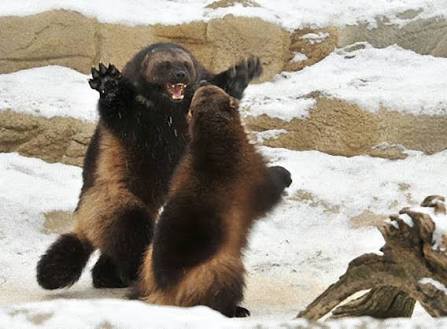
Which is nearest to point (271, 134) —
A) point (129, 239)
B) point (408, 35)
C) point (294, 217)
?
point (294, 217)

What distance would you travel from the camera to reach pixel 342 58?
34.4 feet

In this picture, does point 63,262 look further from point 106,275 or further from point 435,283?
point 435,283

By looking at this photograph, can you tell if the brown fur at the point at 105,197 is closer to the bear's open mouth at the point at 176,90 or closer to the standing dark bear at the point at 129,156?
the standing dark bear at the point at 129,156

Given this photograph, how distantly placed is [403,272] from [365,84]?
5946 mm

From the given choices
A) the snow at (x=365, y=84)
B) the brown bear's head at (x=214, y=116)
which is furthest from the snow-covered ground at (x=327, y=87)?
the brown bear's head at (x=214, y=116)

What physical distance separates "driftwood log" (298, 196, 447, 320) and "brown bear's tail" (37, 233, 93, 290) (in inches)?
93.8

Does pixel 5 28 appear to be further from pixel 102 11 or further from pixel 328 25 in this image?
pixel 328 25

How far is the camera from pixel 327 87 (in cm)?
958

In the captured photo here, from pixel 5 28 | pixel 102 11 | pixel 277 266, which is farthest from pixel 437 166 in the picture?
pixel 5 28

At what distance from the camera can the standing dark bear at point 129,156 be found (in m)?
6.29

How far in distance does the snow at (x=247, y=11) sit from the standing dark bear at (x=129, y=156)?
4.08 meters

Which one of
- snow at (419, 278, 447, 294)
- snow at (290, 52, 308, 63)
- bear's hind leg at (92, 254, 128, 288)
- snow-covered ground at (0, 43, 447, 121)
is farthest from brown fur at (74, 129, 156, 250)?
snow at (290, 52, 308, 63)

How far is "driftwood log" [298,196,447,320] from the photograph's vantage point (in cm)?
368

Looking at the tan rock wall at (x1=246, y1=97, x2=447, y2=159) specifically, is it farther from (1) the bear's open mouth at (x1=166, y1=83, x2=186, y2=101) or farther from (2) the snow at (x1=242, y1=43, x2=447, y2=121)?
(1) the bear's open mouth at (x1=166, y1=83, x2=186, y2=101)
